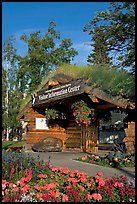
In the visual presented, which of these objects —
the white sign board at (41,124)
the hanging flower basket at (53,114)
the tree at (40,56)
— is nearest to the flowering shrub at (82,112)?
the hanging flower basket at (53,114)

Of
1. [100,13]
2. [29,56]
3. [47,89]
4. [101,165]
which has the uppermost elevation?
[29,56]

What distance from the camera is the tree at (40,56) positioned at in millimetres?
25969

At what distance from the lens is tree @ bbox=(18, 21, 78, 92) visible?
85.2 ft

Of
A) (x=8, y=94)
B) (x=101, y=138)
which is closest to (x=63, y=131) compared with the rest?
(x=101, y=138)

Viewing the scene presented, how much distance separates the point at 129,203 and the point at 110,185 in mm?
649

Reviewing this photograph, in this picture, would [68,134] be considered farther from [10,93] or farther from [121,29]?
[10,93]

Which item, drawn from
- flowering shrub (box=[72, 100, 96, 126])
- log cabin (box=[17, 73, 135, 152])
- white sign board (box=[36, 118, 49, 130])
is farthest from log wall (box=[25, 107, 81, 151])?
flowering shrub (box=[72, 100, 96, 126])

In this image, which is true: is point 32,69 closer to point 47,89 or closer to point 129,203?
point 47,89

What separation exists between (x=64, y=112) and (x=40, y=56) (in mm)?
11874

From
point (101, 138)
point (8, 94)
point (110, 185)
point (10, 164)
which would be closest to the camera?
point (110, 185)

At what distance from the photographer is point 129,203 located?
433cm

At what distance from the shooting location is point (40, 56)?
84.1 ft

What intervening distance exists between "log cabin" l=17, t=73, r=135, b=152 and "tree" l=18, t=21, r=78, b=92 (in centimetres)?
1091

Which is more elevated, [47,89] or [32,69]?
[32,69]
